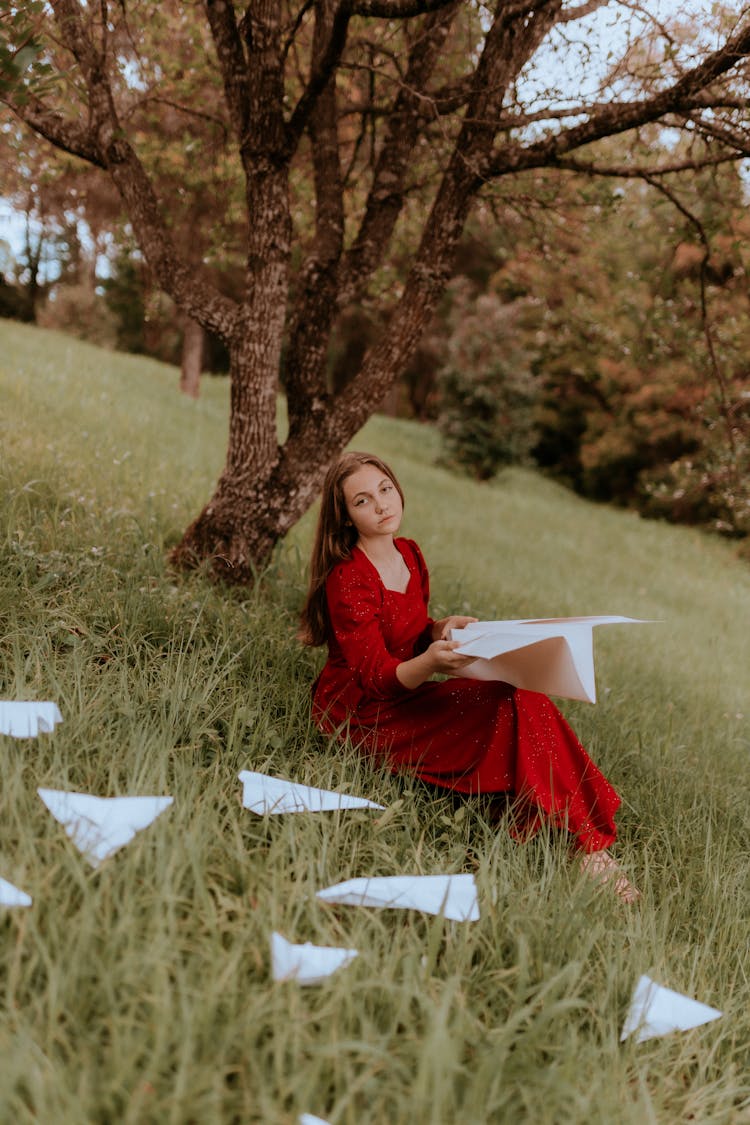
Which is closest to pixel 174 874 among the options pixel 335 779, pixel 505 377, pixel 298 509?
pixel 335 779

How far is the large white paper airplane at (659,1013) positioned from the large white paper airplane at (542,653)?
643 mm

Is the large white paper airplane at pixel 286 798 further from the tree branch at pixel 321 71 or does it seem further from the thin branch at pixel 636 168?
the thin branch at pixel 636 168

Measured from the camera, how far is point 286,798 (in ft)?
6.67

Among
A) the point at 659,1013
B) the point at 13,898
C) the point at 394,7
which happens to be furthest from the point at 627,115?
the point at 13,898

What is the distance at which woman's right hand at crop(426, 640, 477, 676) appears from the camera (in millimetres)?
2246

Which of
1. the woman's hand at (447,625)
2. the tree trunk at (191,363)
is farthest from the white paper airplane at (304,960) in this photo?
the tree trunk at (191,363)

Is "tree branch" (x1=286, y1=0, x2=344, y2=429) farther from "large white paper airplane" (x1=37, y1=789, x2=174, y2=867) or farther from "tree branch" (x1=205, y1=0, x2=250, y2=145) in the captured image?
"large white paper airplane" (x1=37, y1=789, x2=174, y2=867)

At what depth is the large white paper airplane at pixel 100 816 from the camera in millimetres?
1577

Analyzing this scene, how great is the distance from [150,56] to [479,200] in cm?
232

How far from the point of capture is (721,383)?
412 centimetres

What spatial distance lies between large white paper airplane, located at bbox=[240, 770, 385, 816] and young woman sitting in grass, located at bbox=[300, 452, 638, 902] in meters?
0.37

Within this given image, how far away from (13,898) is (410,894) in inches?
32.6

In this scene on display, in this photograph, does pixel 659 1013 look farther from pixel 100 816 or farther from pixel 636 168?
pixel 636 168

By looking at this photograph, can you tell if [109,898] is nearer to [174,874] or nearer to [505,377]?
[174,874]
